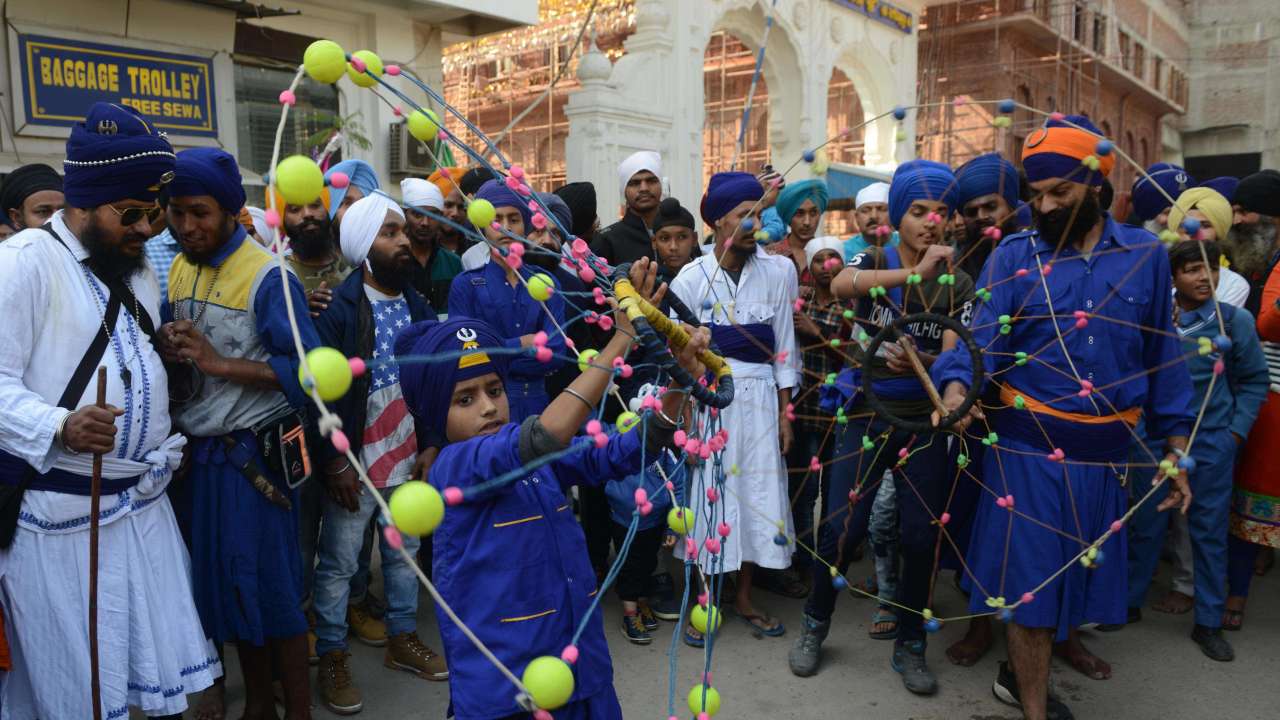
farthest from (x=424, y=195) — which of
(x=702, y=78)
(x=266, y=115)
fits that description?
(x=702, y=78)

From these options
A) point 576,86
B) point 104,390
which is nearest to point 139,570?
point 104,390

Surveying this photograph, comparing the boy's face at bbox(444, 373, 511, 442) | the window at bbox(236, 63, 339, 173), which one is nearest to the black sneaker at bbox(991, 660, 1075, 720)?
the boy's face at bbox(444, 373, 511, 442)

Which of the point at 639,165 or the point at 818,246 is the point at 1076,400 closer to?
the point at 818,246

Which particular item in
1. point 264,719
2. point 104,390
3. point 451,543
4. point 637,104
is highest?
point 637,104

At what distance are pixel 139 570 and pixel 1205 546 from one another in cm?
467

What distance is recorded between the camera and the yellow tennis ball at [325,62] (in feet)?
6.36

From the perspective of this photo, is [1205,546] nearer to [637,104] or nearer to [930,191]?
[930,191]

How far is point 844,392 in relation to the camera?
434 cm

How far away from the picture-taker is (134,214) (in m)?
2.76

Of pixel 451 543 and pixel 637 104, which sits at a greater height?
pixel 637 104

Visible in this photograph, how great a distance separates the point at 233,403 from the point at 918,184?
115 inches

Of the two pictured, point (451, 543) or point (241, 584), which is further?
point (241, 584)

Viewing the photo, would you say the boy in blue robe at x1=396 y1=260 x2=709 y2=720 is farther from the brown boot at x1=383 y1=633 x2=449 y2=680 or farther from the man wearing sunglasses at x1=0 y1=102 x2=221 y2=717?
the brown boot at x1=383 y1=633 x2=449 y2=680

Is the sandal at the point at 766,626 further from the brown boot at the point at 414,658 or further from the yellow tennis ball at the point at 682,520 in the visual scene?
the yellow tennis ball at the point at 682,520
